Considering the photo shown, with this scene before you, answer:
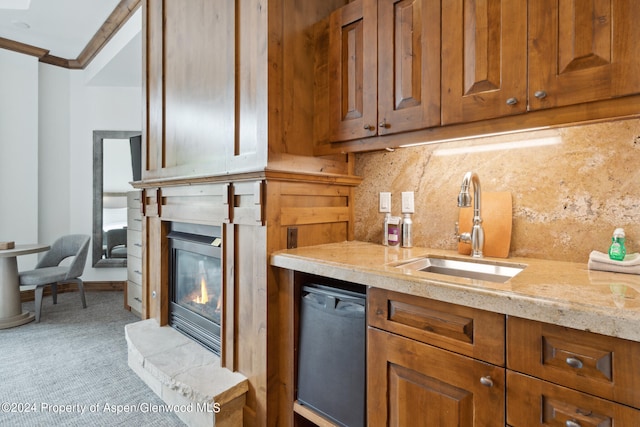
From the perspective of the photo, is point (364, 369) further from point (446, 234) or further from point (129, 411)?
point (129, 411)

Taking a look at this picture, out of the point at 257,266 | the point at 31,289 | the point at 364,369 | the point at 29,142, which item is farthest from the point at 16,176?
the point at 364,369

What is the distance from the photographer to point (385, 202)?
205 cm

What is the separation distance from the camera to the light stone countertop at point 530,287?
0.84 metres

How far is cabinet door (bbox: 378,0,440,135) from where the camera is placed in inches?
56.7

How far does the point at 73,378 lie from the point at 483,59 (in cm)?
320

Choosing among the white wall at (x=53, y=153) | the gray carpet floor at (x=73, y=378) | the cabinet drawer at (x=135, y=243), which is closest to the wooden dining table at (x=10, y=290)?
the gray carpet floor at (x=73, y=378)

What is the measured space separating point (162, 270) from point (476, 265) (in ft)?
7.43

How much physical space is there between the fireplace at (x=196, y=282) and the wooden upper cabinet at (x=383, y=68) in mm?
1143

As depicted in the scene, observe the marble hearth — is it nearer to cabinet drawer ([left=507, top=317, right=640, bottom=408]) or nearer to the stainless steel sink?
the stainless steel sink

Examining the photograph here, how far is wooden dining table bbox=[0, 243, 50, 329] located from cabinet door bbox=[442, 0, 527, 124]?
423 cm

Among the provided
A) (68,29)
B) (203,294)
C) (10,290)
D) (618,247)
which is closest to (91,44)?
(68,29)

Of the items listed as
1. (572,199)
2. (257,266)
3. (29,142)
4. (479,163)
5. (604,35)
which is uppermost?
(29,142)

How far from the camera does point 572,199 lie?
1.45 meters

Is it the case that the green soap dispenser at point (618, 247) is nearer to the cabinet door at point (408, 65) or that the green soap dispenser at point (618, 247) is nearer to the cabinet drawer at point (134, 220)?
the cabinet door at point (408, 65)
